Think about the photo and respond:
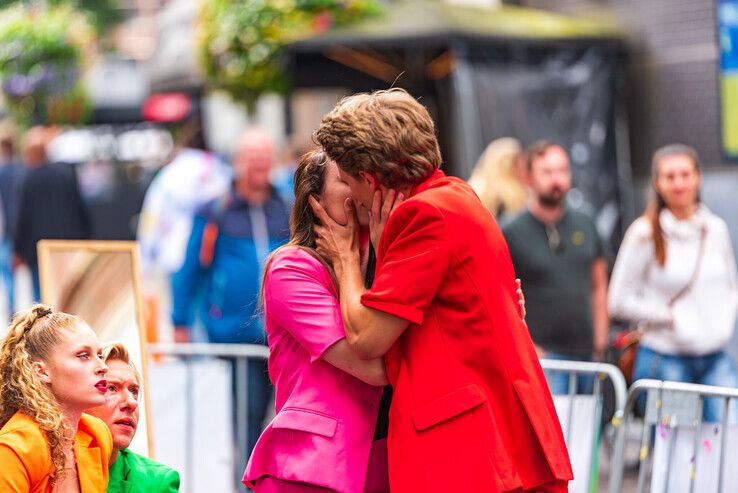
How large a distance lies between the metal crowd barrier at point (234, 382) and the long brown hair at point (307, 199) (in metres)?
2.60

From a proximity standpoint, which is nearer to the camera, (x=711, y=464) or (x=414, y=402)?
(x=414, y=402)

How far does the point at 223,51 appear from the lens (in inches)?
485

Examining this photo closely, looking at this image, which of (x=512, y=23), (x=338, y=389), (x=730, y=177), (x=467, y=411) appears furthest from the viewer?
(x=512, y=23)

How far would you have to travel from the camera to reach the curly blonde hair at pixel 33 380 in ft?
12.5

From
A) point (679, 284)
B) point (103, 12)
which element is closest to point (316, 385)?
point (679, 284)

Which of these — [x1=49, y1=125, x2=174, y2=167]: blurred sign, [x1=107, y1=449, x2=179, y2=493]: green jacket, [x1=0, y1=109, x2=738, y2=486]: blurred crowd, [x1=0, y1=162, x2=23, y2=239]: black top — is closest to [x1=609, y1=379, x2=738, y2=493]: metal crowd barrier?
[x1=0, y1=109, x2=738, y2=486]: blurred crowd

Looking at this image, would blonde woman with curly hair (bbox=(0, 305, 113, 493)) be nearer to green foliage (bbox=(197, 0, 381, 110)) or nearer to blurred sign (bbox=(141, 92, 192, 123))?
green foliage (bbox=(197, 0, 381, 110))

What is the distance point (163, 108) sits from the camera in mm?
30453

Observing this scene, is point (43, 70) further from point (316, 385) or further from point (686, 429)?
point (316, 385)

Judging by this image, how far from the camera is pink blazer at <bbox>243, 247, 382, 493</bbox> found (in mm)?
3711

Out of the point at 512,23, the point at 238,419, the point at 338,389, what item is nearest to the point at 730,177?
the point at 512,23

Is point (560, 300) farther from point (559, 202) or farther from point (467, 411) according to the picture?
point (467, 411)

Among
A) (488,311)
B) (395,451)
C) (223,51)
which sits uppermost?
(223,51)

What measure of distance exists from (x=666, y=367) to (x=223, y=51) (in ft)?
20.6
